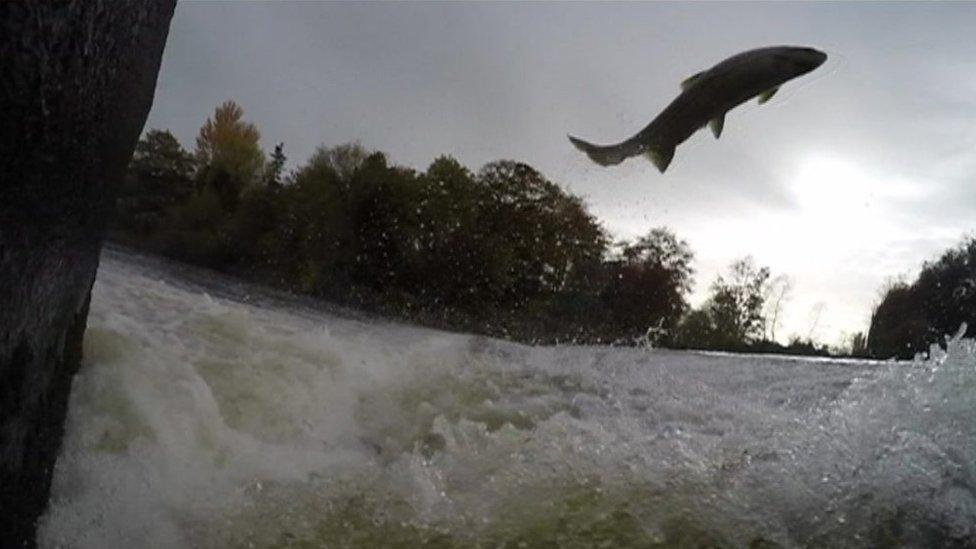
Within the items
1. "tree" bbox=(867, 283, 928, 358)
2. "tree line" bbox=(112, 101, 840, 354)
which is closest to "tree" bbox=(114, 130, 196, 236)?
"tree line" bbox=(112, 101, 840, 354)

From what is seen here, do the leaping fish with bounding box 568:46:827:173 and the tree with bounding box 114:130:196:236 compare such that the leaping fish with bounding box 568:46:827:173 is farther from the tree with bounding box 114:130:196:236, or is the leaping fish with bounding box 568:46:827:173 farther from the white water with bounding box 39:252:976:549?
the tree with bounding box 114:130:196:236

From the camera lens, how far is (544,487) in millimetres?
4250

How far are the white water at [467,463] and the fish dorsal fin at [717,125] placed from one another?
1.70 m

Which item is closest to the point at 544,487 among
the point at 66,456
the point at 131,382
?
the point at 66,456

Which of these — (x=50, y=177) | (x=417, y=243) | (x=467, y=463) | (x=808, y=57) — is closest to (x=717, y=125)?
(x=808, y=57)

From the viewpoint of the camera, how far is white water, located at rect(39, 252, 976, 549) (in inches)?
152

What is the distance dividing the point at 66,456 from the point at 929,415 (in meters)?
4.58

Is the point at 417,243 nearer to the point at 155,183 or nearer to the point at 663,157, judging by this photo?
the point at 155,183

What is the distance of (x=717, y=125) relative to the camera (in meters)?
4.27

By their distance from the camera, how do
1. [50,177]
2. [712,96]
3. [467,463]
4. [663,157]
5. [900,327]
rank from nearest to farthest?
1. [50,177]
2. [712,96]
3. [663,157]
4. [467,463]
5. [900,327]

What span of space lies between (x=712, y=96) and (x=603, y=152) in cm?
58

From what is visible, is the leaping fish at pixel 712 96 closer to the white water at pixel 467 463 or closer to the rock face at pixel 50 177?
the white water at pixel 467 463

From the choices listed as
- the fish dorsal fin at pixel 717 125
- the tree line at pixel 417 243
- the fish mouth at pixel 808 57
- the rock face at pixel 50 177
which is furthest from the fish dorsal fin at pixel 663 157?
the tree line at pixel 417 243

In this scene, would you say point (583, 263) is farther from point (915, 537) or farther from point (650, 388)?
point (915, 537)
